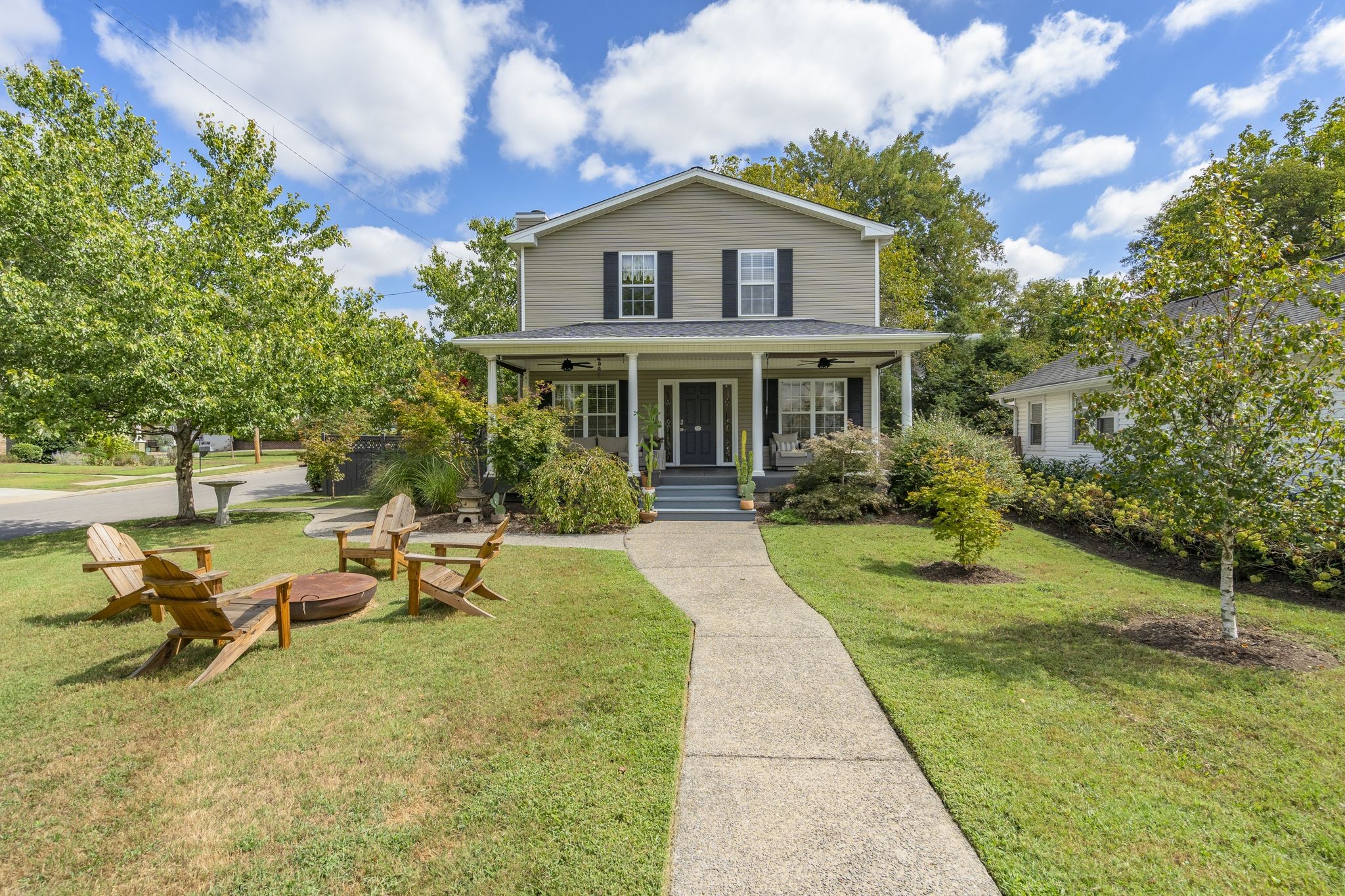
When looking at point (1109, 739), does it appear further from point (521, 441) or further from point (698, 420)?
point (698, 420)

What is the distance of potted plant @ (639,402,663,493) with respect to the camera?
453 inches

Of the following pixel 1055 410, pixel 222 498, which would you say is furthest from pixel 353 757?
pixel 1055 410

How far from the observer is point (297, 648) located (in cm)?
479

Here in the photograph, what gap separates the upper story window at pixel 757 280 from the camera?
14.6 meters

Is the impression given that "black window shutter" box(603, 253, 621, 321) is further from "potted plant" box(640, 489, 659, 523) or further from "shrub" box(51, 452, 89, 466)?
"shrub" box(51, 452, 89, 466)

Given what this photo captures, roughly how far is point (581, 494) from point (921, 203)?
28.9 metres

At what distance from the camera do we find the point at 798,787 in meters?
2.89

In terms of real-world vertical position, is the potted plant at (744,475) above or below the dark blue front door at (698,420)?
below

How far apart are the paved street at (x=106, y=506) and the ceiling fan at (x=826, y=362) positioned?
13873mm

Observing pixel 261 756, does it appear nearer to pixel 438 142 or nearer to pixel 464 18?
pixel 464 18

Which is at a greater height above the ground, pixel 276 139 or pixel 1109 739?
pixel 276 139

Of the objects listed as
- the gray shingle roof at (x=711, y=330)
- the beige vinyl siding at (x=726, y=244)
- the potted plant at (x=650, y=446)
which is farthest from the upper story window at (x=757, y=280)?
the potted plant at (x=650, y=446)

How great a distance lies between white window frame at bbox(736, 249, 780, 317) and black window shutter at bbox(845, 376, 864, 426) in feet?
8.66

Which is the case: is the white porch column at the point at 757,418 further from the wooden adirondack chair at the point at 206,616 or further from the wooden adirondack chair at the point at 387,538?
the wooden adirondack chair at the point at 206,616
